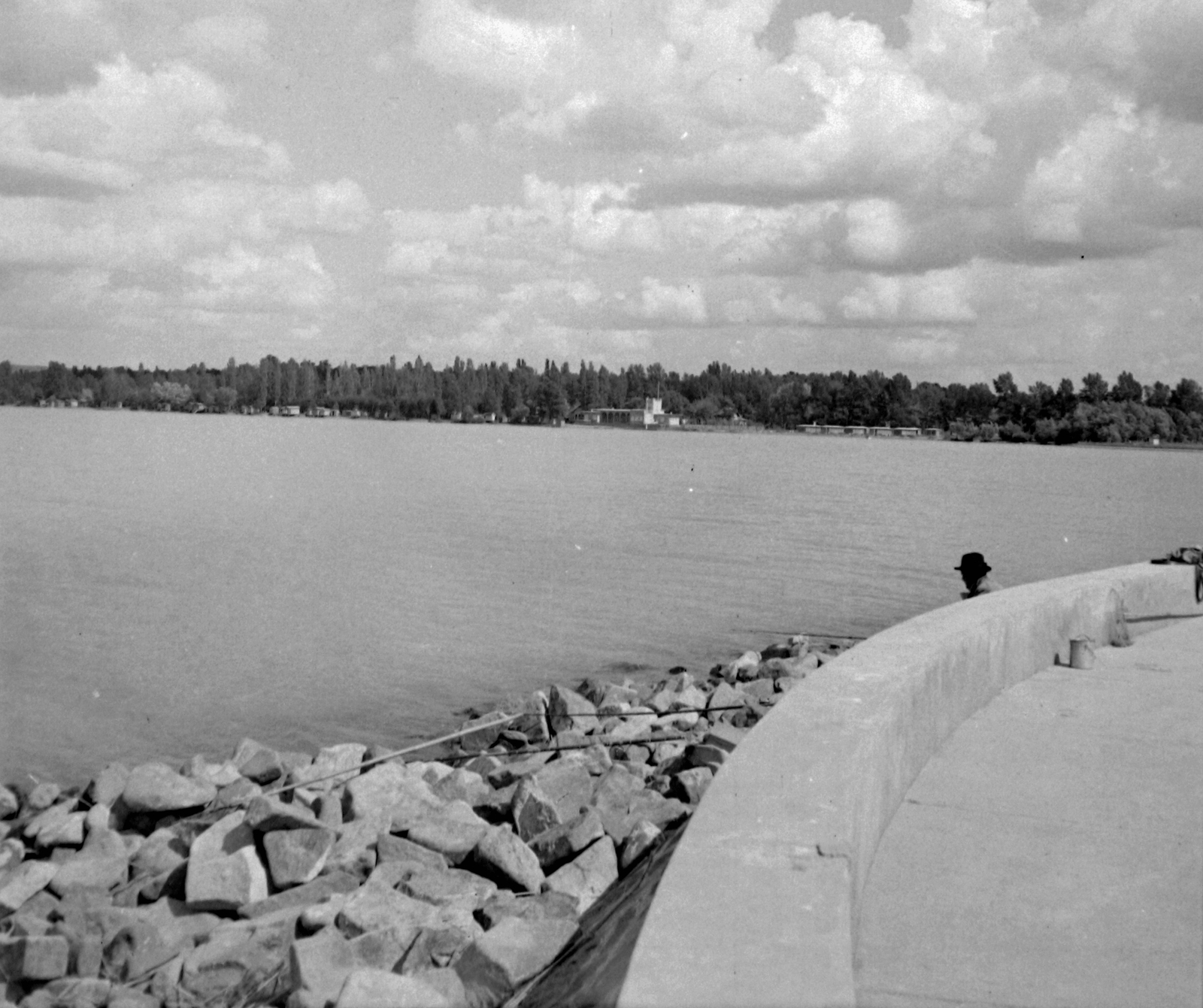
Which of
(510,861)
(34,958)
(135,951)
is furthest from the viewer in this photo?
(510,861)

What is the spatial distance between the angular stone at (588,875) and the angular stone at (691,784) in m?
1.19

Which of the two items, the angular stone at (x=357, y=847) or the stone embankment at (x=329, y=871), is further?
the angular stone at (x=357, y=847)

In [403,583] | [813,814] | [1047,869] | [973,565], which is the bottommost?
[403,583]

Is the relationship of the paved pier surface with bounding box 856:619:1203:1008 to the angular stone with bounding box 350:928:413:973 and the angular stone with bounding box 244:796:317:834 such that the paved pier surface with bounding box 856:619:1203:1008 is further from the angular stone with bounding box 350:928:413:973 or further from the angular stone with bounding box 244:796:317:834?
the angular stone with bounding box 244:796:317:834

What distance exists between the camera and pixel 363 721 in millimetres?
14938

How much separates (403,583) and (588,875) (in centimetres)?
2133

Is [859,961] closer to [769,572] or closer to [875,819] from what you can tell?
[875,819]

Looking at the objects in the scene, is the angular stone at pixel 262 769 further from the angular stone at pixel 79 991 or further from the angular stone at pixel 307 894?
the angular stone at pixel 79 991

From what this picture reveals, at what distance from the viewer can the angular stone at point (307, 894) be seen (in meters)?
6.82

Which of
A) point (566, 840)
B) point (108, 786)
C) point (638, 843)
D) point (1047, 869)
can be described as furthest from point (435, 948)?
point (108, 786)

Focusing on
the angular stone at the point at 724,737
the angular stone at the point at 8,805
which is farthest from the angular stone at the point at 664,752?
the angular stone at the point at 8,805

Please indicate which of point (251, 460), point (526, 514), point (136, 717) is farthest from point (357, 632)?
point (251, 460)

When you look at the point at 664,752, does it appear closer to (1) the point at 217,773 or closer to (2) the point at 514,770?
(2) the point at 514,770

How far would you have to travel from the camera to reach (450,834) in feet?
24.0
